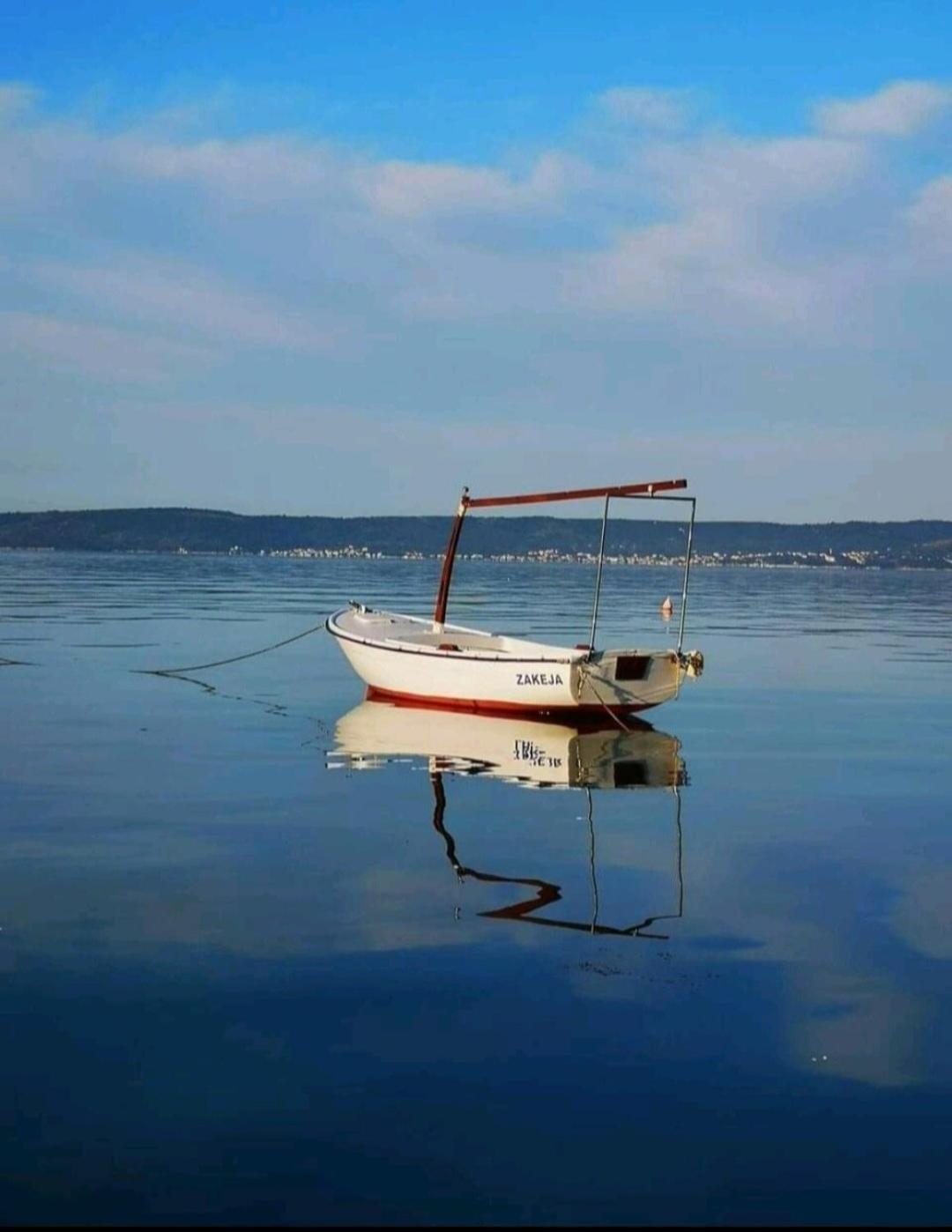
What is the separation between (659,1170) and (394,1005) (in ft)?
10.2

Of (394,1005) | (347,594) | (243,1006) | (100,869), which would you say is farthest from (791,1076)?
(347,594)

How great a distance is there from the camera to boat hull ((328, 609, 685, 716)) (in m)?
29.1

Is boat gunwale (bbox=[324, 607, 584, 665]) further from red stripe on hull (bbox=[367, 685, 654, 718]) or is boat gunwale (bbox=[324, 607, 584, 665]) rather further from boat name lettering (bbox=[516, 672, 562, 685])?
red stripe on hull (bbox=[367, 685, 654, 718])

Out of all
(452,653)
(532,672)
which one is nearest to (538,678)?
(532,672)

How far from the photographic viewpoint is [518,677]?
2952 centimetres

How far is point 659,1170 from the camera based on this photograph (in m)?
7.78

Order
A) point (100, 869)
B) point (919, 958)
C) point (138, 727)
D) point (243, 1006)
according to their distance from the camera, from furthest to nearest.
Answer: point (138, 727)
point (100, 869)
point (919, 958)
point (243, 1006)

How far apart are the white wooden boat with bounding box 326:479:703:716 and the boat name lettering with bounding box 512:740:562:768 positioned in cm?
273

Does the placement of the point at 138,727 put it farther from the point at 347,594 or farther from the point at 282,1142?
the point at 347,594

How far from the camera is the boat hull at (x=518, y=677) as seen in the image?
29078mm

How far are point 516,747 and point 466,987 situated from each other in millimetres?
15005

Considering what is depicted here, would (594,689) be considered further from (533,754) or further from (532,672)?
(533,754)

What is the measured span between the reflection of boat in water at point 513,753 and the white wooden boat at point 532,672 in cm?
45

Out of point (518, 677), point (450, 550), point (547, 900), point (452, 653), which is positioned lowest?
point (547, 900)
